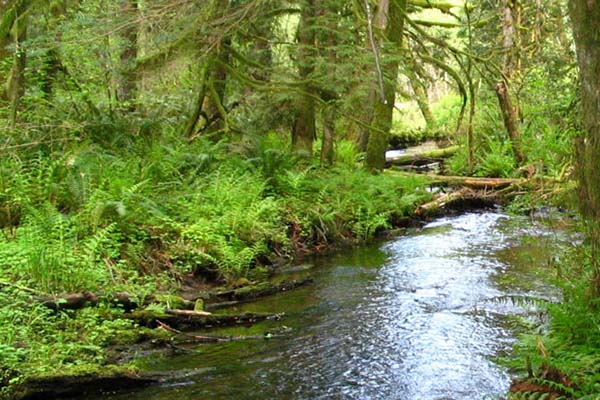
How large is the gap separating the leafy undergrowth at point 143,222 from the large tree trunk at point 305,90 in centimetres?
93

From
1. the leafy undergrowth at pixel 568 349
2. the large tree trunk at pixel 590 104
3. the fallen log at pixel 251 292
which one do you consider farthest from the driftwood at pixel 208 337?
the large tree trunk at pixel 590 104

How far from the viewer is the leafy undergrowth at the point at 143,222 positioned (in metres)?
5.05

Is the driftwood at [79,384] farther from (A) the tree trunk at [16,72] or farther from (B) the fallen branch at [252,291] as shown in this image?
(A) the tree trunk at [16,72]

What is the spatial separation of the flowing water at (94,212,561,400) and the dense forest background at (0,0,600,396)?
69 centimetres

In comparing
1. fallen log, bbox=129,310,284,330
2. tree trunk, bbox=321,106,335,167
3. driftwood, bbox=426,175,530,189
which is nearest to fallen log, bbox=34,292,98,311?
fallen log, bbox=129,310,284,330

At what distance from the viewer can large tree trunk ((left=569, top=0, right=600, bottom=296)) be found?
3.77m

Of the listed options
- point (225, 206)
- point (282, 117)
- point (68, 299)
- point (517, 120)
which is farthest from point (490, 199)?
point (68, 299)

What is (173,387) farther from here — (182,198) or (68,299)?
(182,198)

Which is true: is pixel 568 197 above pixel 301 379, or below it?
above

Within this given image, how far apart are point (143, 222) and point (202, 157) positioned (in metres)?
2.52

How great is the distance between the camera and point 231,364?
4.78 meters

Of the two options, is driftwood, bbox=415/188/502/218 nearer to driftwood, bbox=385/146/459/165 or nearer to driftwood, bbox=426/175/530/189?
driftwood, bbox=426/175/530/189

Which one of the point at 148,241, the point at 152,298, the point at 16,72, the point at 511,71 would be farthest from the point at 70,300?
the point at 511,71

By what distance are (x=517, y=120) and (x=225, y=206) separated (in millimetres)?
7751
